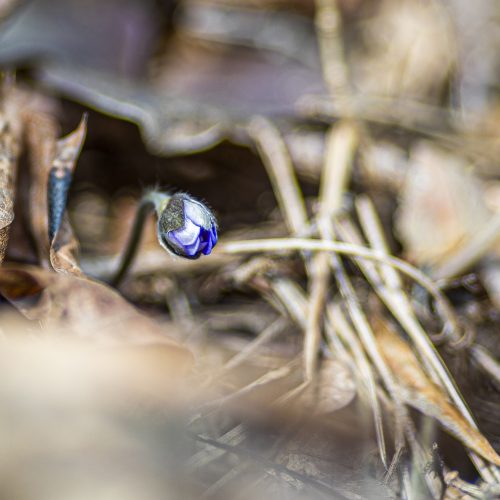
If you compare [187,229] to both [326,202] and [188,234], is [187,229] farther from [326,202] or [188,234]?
[326,202]

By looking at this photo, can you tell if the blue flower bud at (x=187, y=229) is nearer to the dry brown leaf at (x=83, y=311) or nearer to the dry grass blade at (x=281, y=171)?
the dry brown leaf at (x=83, y=311)

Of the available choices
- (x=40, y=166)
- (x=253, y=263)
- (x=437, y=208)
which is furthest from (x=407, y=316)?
(x=40, y=166)

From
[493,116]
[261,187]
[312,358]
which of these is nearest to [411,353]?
[312,358]

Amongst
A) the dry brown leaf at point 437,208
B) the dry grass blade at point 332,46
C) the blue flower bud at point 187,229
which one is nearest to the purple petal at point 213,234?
the blue flower bud at point 187,229

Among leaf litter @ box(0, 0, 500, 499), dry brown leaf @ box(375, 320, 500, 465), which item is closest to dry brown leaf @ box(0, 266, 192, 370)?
leaf litter @ box(0, 0, 500, 499)

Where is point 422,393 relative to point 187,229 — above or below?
below
